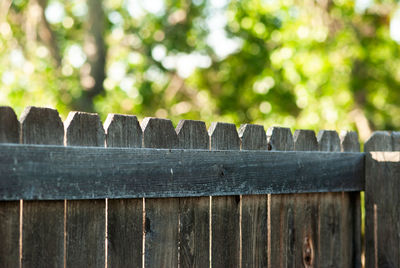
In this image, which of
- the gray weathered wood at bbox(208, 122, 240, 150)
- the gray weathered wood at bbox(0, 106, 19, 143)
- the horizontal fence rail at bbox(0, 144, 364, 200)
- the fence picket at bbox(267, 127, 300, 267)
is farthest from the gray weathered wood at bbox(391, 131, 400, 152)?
the gray weathered wood at bbox(0, 106, 19, 143)

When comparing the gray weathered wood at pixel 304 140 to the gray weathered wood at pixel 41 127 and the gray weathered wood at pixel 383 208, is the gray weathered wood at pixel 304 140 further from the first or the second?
the gray weathered wood at pixel 41 127

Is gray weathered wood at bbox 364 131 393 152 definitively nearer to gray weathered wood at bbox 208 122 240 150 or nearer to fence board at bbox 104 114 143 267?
gray weathered wood at bbox 208 122 240 150

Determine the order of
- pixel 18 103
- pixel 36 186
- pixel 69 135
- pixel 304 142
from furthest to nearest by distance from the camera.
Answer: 1. pixel 18 103
2. pixel 304 142
3. pixel 69 135
4. pixel 36 186

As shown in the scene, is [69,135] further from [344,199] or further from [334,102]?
[334,102]

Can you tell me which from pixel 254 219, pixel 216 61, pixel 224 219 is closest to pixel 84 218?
pixel 224 219

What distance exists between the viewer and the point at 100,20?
353 inches

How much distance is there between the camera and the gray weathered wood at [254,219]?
2131 millimetres

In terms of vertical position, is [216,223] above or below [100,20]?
below

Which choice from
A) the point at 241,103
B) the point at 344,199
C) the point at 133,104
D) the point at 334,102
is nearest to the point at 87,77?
the point at 133,104

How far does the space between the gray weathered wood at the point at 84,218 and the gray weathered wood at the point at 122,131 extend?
4 centimetres

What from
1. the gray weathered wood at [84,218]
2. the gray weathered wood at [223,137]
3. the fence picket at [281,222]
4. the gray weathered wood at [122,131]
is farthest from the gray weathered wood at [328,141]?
the gray weathered wood at [84,218]

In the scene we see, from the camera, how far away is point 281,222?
229cm

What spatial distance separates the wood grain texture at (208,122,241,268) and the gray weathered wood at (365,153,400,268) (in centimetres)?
95

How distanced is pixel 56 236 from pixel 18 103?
7.51 meters
